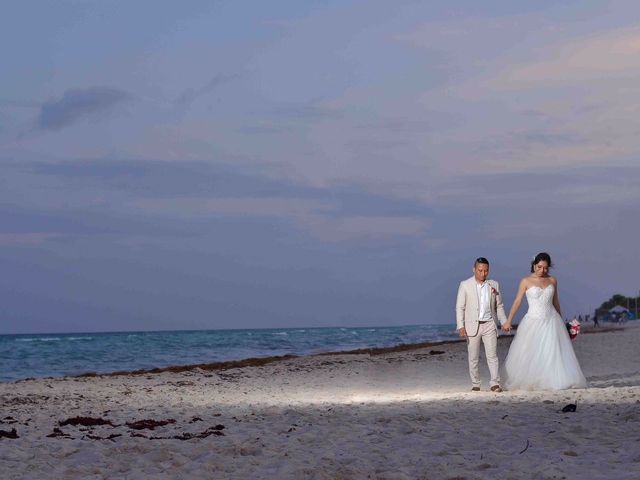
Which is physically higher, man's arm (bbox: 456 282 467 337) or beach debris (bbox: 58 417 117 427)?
man's arm (bbox: 456 282 467 337)

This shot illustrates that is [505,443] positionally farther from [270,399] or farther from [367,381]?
[367,381]

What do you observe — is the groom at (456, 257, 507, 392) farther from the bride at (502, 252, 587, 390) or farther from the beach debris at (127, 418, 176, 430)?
the beach debris at (127, 418, 176, 430)

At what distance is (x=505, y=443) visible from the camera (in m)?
8.15

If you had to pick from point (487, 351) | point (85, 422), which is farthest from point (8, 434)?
point (487, 351)

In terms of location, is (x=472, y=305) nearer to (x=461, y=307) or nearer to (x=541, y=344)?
(x=461, y=307)

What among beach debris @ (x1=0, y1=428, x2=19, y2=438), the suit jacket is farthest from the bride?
beach debris @ (x1=0, y1=428, x2=19, y2=438)

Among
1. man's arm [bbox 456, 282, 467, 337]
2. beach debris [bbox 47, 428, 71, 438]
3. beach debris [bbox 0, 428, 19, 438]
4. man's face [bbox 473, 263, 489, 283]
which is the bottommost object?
beach debris [bbox 47, 428, 71, 438]

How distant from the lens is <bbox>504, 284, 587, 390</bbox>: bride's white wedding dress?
45.0 feet

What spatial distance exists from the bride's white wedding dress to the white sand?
0.78 metres

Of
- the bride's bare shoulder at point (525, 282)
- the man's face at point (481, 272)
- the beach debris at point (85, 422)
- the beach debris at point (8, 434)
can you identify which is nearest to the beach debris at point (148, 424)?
the beach debris at point (85, 422)

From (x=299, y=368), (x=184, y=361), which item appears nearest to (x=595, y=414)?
(x=299, y=368)

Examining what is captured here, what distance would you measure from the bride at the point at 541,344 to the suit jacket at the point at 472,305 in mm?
285

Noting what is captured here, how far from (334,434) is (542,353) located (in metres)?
6.05

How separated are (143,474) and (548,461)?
343cm
